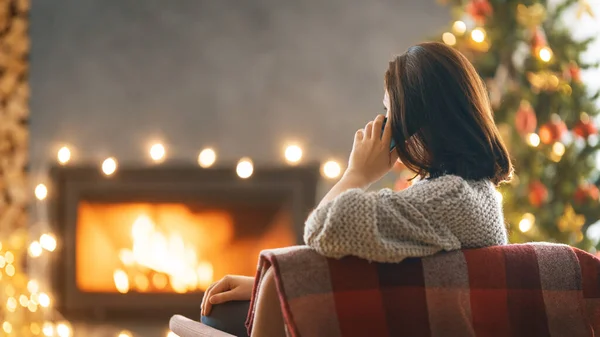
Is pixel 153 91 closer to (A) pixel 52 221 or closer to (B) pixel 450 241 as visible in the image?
(A) pixel 52 221

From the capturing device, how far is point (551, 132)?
266 cm

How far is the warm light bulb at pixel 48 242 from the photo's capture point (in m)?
2.98

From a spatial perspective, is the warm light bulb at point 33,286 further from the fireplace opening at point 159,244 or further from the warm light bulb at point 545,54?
the warm light bulb at point 545,54

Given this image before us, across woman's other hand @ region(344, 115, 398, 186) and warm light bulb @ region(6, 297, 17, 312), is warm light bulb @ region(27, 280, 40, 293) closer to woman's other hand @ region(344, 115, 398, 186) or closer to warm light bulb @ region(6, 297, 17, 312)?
warm light bulb @ region(6, 297, 17, 312)

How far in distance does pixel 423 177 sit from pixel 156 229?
80.6 inches

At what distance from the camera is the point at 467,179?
107 centimetres

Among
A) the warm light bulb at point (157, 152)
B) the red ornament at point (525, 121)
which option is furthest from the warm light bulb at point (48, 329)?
the red ornament at point (525, 121)

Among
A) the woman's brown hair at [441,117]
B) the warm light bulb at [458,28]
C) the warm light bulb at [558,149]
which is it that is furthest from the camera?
the warm light bulb at [458,28]

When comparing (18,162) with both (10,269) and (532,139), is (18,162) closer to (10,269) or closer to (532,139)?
(10,269)

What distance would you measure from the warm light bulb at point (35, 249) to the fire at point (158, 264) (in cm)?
31

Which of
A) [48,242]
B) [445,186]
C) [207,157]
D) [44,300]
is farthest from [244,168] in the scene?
Answer: [445,186]

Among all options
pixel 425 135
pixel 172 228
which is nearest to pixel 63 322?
pixel 172 228

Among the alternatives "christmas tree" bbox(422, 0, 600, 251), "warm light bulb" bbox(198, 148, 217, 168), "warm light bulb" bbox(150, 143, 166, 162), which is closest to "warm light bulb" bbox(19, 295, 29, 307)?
"warm light bulb" bbox(150, 143, 166, 162)

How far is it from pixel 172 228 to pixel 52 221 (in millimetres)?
476
